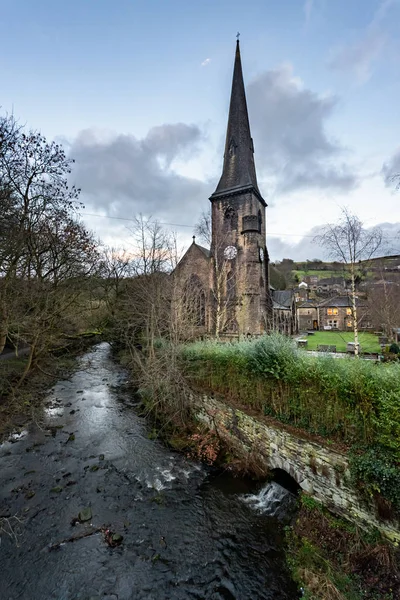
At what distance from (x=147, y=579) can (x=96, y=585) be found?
0.87 meters

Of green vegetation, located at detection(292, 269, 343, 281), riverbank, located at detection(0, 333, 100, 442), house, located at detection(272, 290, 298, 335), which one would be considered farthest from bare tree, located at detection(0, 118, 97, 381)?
green vegetation, located at detection(292, 269, 343, 281)

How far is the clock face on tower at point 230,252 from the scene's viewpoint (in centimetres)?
2400

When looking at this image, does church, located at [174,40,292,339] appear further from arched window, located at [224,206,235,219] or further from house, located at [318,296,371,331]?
house, located at [318,296,371,331]

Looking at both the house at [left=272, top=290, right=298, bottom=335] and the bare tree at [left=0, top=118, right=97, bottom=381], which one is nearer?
the bare tree at [left=0, top=118, right=97, bottom=381]

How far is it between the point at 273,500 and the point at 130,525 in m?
3.50

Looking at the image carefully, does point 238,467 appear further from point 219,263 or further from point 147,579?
point 219,263

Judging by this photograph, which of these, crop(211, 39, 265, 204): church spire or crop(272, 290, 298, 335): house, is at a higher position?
crop(211, 39, 265, 204): church spire

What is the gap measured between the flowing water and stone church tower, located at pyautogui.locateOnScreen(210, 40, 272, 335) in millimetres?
14855

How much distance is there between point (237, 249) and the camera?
78.5 ft

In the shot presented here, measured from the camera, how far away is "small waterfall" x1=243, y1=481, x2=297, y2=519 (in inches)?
248

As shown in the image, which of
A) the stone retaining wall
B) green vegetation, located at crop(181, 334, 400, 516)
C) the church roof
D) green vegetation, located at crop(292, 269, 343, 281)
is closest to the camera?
green vegetation, located at crop(181, 334, 400, 516)

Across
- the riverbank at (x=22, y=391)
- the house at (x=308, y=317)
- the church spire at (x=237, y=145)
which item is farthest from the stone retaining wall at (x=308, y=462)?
the house at (x=308, y=317)

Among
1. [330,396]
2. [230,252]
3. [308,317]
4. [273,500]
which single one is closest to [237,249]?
[230,252]

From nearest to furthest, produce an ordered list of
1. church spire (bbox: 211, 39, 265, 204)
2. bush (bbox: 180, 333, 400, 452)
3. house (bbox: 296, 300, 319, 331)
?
bush (bbox: 180, 333, 400, 452)
church spire (bbox: 211, 39, 265, 204)
house (bbox: 296, 300, 319, 331)
